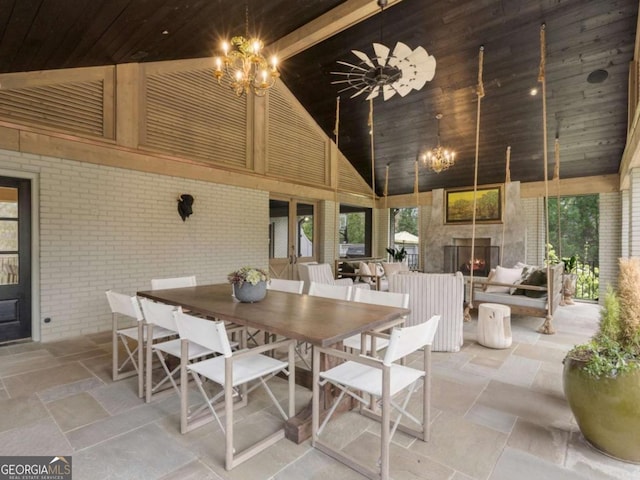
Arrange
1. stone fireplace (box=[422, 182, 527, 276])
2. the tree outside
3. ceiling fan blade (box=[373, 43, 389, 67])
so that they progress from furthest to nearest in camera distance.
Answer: the tree outside, stone fireplace (box=[422, 182, 527, 276]), ceiling fan blade (box=[373, 43, 389, 67])

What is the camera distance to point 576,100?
5512mm

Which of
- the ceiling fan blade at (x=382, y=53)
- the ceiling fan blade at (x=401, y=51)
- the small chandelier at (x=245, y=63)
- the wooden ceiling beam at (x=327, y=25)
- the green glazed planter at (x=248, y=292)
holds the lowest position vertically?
the green glazed planter at (x=248, y=292)

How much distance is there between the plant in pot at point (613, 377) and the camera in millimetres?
1835

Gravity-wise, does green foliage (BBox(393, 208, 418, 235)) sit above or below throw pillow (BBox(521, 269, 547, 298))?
above

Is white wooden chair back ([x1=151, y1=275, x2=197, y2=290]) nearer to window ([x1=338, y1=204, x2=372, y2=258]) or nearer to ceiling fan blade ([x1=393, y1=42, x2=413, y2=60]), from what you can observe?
ceiling fan blade ([x1=393, y1=42, x2=413, y2=60])

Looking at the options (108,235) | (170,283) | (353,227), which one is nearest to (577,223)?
(353,227)

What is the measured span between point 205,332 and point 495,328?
3.40 metres

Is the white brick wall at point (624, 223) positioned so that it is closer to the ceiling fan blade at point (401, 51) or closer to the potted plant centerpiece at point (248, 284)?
the ceiling fan blade at point (401, 51)

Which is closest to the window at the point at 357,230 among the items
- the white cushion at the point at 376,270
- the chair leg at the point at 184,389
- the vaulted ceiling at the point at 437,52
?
the vaulted ceiling at the point at 437,52

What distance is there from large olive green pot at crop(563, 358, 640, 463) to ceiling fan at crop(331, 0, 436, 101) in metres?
3.73

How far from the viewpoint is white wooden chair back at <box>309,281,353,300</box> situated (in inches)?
128

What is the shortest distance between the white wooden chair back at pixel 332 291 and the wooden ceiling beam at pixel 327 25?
11.6 feet

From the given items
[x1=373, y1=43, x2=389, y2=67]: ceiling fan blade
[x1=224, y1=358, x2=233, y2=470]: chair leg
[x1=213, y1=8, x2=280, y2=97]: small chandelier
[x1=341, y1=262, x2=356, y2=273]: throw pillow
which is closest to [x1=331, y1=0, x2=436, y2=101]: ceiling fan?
[x1=373, y1=43, x2=389, y2=67]: ceiling fan blade

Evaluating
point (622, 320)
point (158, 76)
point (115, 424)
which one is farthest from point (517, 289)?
point (158, 76)
